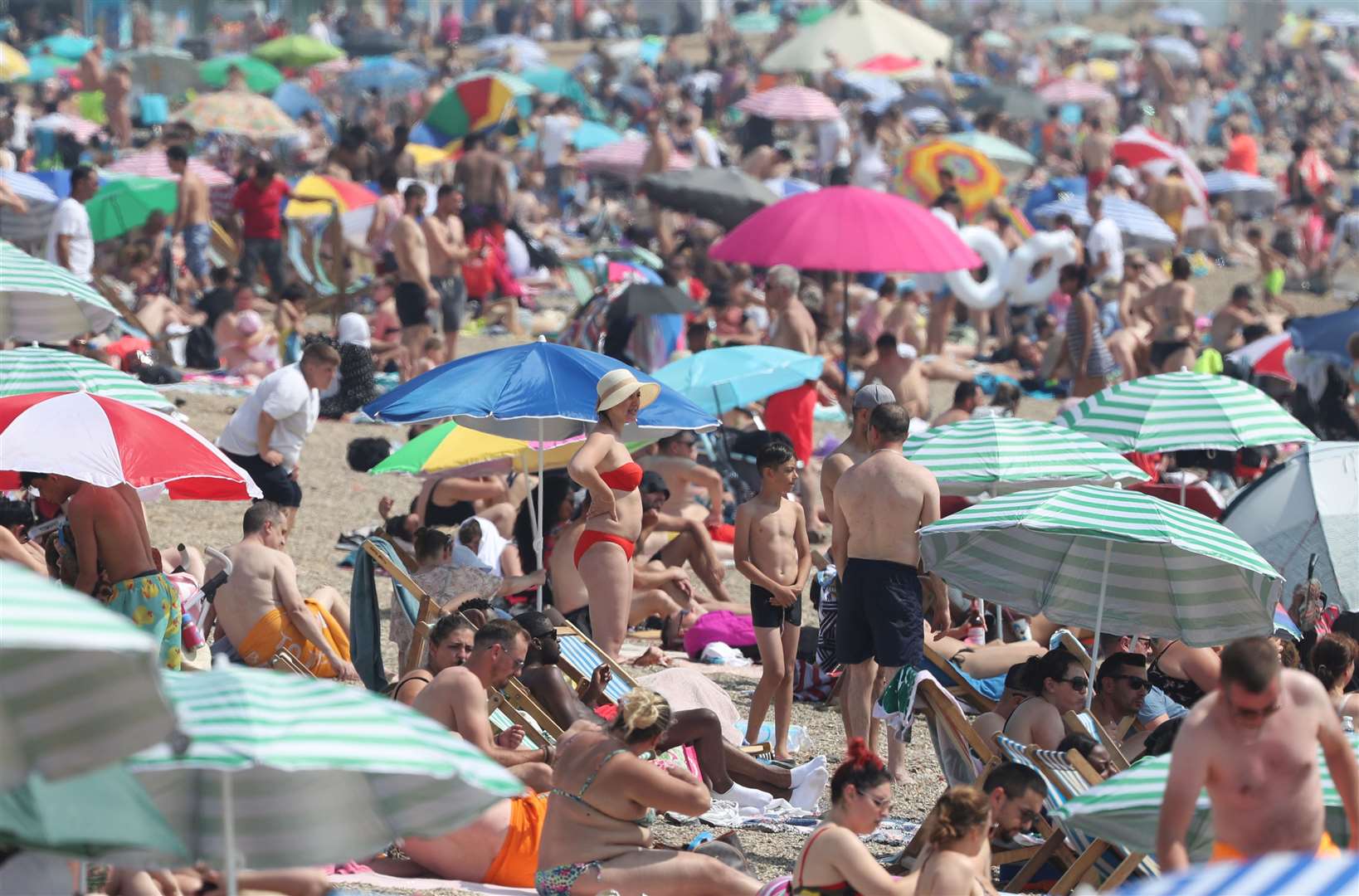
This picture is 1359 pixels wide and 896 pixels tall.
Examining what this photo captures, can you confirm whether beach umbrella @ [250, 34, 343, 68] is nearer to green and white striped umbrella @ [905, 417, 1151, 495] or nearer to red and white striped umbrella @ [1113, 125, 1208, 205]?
red and white striped umbrella @ [1113, 125, 1208, 205]

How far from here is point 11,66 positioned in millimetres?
24453

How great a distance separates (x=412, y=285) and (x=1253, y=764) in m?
10.1

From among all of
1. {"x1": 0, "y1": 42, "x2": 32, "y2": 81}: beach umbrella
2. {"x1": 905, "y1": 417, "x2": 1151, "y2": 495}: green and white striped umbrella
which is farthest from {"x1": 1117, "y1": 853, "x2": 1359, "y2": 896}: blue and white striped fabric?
{"x1": 0, "y1": 42, "x2": 32, "y2": 81}: beach umbrella

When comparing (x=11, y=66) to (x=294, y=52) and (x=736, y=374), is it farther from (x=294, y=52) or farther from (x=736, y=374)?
(x=736, y=374)

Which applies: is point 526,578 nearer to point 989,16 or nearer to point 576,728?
point 576,728

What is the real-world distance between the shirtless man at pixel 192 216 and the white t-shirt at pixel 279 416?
6.31 metres

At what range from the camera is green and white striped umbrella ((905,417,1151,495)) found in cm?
798

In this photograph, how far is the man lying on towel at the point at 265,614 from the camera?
740 centimetres

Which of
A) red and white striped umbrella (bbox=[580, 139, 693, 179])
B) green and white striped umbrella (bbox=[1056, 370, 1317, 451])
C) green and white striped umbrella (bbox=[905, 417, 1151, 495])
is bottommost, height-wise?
red and white striped umbrella (bbox=[580, 139, 693, 179])

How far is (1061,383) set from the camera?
16.1 m

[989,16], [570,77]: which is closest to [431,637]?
[570,77]

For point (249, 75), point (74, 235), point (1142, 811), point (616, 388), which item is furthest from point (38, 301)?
point (249, 75)

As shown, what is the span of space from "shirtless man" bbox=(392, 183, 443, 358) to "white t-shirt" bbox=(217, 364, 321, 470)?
180 inches

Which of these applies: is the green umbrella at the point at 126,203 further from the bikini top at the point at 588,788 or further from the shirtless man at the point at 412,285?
the bikini top at the point at 588,788
